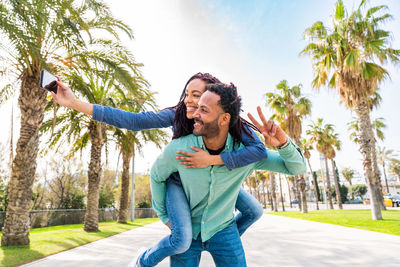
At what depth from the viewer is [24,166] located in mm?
7121

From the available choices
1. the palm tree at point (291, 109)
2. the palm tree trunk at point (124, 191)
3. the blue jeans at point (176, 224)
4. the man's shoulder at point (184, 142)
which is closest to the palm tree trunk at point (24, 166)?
the blue jeans at point (176, 224)

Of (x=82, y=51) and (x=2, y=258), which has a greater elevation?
(x=82, y=51)

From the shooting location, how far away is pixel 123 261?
15.9ft

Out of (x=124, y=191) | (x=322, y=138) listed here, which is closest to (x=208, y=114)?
(x=124, y=191)

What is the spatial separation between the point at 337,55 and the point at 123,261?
40.2ft

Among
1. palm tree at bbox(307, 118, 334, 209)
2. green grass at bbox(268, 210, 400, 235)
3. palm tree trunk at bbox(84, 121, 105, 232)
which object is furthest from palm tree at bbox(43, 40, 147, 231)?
palm tree at bbox(307, 118, 334, 209)

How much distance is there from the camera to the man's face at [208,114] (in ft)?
5.48

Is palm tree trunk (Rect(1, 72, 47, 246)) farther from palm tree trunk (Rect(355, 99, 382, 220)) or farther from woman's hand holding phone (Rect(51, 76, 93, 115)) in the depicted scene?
palm tree trunk (Rect(355, 99, 382, 220))

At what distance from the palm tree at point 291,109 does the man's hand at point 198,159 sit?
67.6 ft

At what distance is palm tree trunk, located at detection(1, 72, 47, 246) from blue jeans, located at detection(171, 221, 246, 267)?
22.5 ft

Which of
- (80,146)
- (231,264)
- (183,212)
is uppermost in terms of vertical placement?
(80,146)

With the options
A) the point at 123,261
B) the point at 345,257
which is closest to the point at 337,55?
the point at 345,257

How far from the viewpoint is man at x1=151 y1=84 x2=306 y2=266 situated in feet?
5.62

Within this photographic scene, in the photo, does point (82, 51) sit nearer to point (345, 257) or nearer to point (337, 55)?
point (345, 257)
